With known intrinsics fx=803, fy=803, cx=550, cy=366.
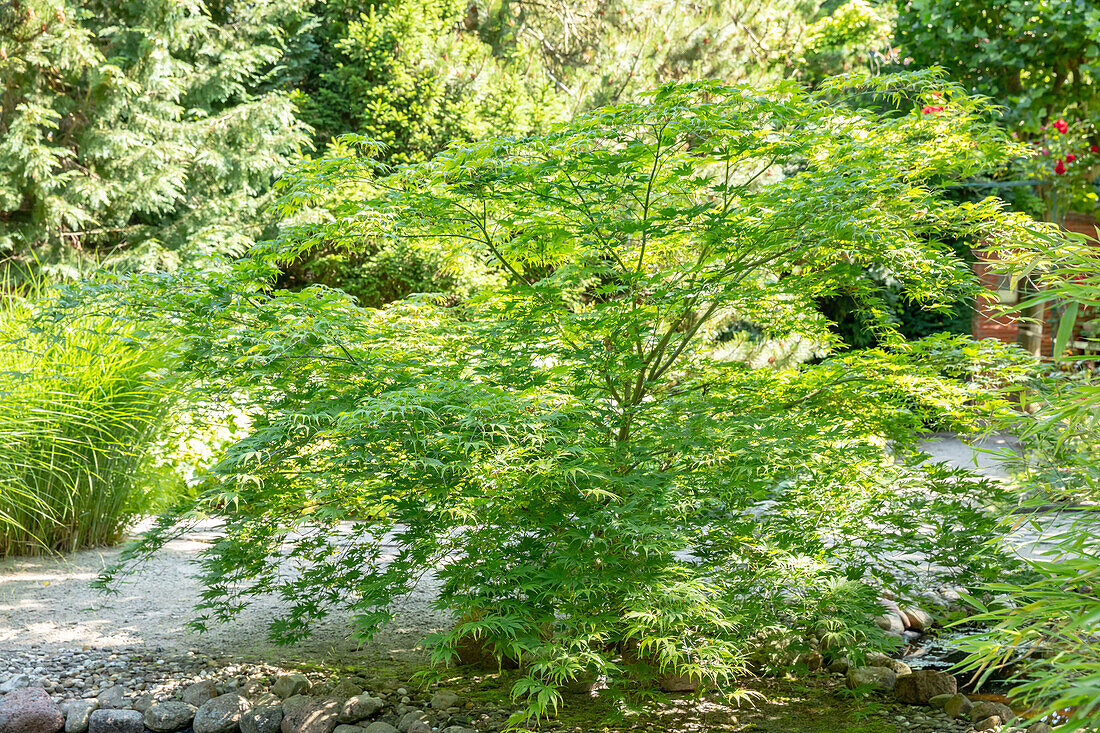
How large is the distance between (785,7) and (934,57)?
317 centimetres

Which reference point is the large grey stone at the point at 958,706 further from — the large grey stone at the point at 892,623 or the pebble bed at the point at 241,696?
the large grey stone at the point at 892,623

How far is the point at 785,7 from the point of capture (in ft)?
29.4

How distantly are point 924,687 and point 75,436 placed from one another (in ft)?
15.0

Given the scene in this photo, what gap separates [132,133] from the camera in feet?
30.4

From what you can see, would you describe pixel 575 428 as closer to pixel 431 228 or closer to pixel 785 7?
pixel 431 228

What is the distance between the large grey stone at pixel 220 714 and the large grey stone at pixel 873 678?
8.13 feet

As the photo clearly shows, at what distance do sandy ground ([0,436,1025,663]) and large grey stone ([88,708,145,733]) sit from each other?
0.62 metres

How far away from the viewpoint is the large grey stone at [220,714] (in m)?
3.05

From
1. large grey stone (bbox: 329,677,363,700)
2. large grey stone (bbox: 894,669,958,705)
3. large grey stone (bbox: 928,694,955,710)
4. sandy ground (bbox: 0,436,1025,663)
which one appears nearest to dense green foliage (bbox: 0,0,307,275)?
sandy ground (bbox: 0,436,1025,663)

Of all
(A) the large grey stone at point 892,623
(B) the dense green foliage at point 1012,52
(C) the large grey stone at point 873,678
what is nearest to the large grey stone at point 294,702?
(C) the large grey stone at point 873,678

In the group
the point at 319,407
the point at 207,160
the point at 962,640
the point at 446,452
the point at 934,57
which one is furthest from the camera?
the point at 207,160

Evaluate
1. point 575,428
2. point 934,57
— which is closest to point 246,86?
point 934,57

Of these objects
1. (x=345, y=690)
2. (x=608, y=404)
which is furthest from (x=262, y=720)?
(x=608, y=404)

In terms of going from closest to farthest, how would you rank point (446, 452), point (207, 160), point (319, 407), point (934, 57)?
A: point (446, 452)
point (319, 407)
point (934, 57)
point (207, 160)
